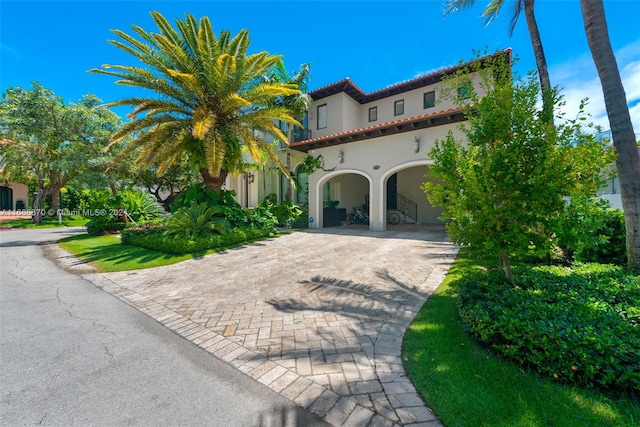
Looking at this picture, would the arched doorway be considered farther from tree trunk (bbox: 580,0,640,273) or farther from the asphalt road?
the asphalt road

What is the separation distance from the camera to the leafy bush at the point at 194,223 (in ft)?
29.9

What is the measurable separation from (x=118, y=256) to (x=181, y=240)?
6.29ft

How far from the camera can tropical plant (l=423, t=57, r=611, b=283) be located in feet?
10.4

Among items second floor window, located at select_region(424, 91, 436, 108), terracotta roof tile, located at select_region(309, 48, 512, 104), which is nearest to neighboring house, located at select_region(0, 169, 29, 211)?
terracotta roof tile, located at select_region(309, 48, 512, 104)

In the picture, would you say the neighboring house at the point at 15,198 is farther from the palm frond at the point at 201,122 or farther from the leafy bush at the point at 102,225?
the palm frond at the point at 201,122

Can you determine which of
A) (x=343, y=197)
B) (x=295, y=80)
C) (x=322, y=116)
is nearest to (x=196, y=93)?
(x=295, y=80)

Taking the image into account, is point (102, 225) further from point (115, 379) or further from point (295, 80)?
point (115, 379)

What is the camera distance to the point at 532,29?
7625 mm

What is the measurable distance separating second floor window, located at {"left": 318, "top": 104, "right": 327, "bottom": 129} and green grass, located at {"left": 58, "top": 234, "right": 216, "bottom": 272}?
474 inches

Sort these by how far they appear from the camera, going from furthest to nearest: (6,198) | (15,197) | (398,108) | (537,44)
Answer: (15,197) < (6,198) < (398,108) < (537,44)

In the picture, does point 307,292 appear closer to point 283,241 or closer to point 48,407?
point 48,407

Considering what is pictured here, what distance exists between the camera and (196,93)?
959cm

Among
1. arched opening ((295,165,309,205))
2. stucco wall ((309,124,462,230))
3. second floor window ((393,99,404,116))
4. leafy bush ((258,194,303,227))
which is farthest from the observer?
arched opening ((295,165,309,205))

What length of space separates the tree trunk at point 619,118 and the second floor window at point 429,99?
10.7 m
